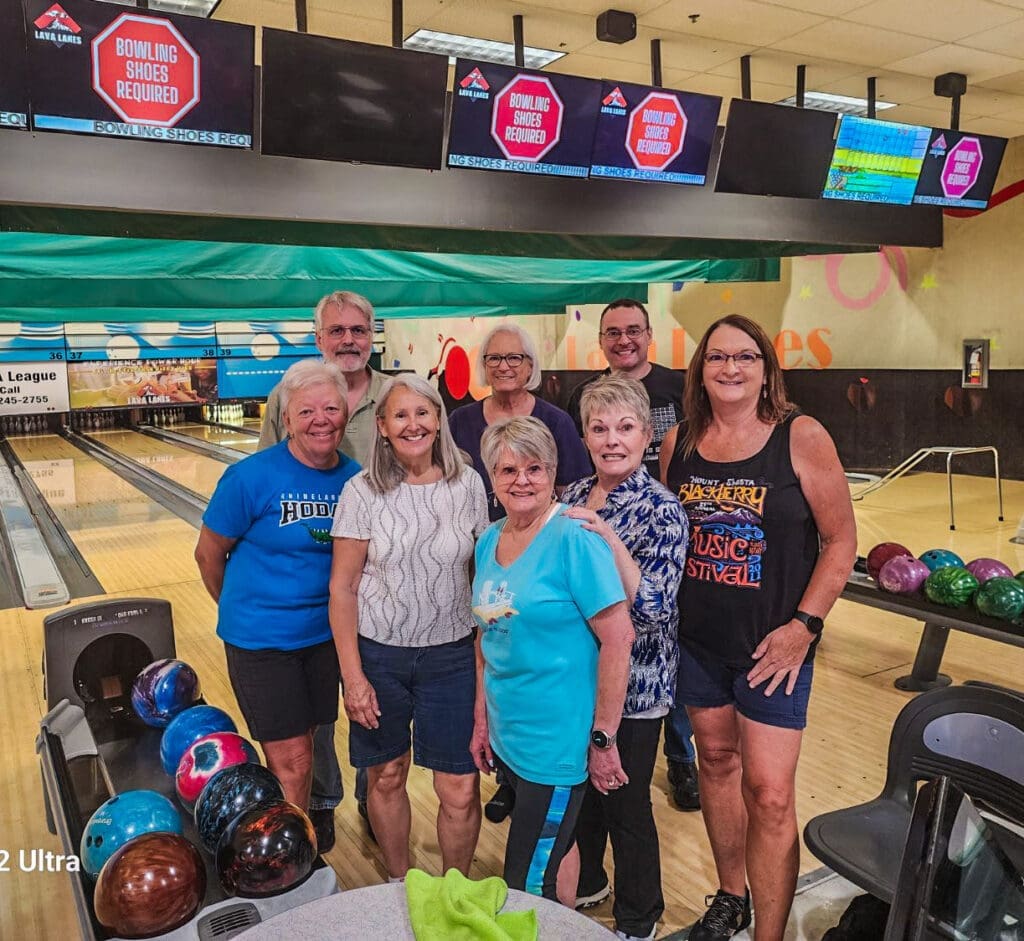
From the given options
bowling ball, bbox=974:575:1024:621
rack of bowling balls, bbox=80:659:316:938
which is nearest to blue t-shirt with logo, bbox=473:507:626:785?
rack of bowling balls, bbox=80:659:316:938

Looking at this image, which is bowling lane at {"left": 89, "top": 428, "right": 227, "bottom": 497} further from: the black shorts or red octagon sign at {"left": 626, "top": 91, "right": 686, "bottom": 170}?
the black shorts

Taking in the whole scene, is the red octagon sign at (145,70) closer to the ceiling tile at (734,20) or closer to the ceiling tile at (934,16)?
the ceiling tile at (734,20)

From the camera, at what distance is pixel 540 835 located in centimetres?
145

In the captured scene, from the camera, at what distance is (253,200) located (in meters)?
3.04

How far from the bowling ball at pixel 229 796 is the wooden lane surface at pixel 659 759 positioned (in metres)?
0.52

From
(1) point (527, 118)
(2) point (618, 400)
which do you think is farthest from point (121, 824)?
(1) point (527, 118)

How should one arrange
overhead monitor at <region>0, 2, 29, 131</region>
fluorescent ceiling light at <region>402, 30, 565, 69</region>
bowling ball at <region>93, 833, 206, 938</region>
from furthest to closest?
1. fluorescent ceiling light at <region>402, 30, 565, 69</region>
2. overhead monitor at <region>0, 2, 29, 131</region>
3. bowling ball at <region>93, 833, 206, 938</region>

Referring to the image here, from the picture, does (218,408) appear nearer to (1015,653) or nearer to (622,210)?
(622,210)

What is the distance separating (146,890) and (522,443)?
0.88m

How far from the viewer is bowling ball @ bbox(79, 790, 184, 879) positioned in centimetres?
146

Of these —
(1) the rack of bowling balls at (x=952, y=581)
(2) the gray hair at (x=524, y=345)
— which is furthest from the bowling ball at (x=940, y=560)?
(2) the gray hair at (x=524, y=345)

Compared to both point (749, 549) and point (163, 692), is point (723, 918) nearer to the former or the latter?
point (749, 549)

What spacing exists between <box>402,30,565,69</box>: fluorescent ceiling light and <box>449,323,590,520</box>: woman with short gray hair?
2.21 m

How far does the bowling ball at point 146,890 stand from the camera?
1300 mm
